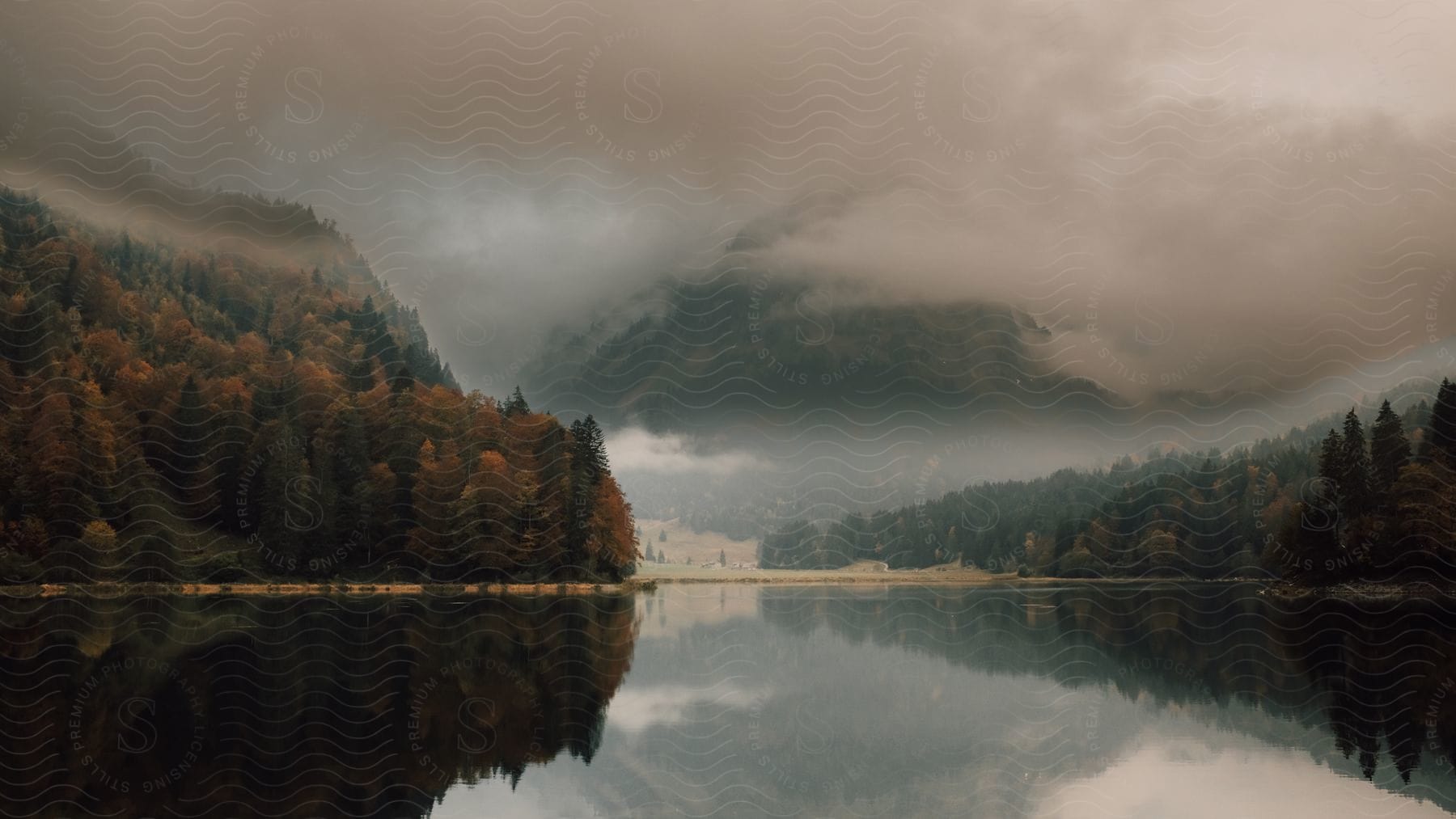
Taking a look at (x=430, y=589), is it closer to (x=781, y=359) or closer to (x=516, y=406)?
(x=516, y=406)

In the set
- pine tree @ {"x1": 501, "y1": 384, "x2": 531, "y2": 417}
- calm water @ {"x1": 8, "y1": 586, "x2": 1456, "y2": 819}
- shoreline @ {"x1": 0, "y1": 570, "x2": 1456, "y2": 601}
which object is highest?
pine tree @ {"x1": 501, "y1": 384, "x2": 531, "y2": 417}

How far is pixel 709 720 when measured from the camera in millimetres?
19141

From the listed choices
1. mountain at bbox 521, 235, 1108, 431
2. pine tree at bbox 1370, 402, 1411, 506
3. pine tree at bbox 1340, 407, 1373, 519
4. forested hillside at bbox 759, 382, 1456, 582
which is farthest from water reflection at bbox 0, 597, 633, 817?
pine tree at bbox 1370, 402, 1411, 506

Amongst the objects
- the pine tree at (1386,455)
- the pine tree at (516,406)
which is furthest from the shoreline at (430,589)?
the pine tree at (516,406)

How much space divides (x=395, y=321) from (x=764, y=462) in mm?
75868

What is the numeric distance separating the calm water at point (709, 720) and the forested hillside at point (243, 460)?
17.9m

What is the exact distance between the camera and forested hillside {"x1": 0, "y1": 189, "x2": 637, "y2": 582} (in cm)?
5125

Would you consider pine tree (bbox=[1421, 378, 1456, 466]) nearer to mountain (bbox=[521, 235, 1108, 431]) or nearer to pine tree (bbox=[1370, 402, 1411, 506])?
pine tree (bbox=[1370, 402, 1411, 506])

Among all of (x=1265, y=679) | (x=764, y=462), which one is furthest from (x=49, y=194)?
(x=1265, y=679)

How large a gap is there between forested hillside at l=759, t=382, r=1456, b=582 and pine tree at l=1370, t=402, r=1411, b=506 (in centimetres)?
6

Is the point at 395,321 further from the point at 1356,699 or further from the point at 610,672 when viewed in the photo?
the point at 1356,699

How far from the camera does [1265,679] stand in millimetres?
24219

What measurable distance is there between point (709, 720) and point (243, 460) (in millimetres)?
48786

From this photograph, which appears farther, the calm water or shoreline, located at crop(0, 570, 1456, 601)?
shoreline, located at crop(0, 570, 1456, 601)
